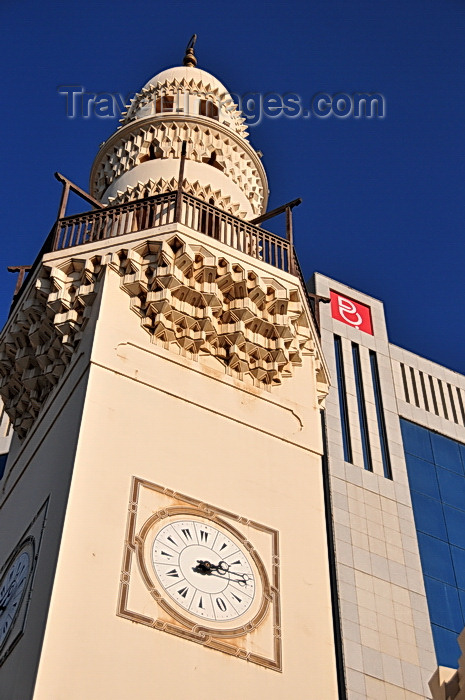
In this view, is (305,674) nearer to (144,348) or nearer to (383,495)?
(144,348)

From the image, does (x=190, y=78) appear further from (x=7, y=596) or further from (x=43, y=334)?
(x=7, y=596)

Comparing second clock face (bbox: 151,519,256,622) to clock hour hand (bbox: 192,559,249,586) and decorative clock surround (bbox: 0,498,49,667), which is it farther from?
decorative clock surround (bbox: 0,498,49,667)

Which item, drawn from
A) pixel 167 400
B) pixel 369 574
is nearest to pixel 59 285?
pixel 167 400

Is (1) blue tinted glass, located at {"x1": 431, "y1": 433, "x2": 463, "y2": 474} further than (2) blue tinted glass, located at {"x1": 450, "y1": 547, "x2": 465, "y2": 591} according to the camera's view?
Yes

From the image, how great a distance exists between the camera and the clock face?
40.0ft

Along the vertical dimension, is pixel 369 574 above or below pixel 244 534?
above

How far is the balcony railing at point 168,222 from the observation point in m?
15.3

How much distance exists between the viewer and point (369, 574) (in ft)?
78.0

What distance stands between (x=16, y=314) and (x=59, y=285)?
1.17 meters

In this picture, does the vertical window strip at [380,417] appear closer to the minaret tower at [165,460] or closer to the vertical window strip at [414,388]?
the vertical window strip at [414,388]

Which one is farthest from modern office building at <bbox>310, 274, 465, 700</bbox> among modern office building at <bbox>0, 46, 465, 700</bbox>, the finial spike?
the finial spike

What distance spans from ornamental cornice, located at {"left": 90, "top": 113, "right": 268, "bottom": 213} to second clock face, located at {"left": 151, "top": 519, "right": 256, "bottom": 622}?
7.15m

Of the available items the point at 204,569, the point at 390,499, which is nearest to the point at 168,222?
the point at 204,569

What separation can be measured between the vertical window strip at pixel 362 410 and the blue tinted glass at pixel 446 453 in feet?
7.67
